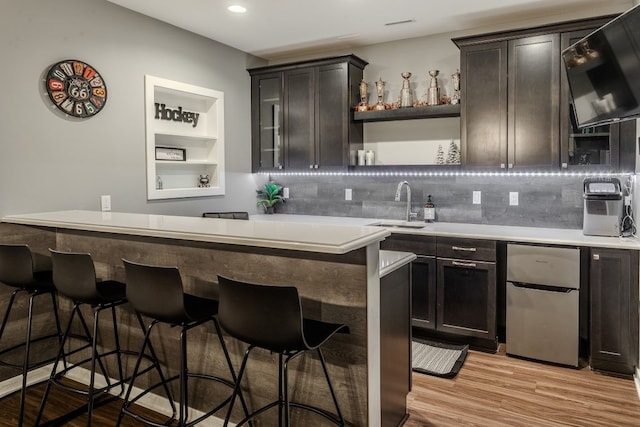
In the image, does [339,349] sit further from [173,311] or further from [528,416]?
[528,416]

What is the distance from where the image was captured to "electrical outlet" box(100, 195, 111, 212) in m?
3.54

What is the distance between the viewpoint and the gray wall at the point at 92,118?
9.77ft

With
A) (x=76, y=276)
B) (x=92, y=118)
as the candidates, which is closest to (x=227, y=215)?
(x=92, y=118)

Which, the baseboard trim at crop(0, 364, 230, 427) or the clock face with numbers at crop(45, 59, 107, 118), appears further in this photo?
the clock face with numbers at crop(45, 59, 107, 118)

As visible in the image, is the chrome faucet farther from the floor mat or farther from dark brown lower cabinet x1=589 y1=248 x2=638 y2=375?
dark brown lower cabinet x1=589 y1=248 x2=638 y2=375

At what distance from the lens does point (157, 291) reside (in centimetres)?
211

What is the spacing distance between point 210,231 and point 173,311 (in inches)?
16.2

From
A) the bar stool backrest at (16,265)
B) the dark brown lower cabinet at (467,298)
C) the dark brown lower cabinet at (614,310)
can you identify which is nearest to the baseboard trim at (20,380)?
the bar stool backrest at (16,265)

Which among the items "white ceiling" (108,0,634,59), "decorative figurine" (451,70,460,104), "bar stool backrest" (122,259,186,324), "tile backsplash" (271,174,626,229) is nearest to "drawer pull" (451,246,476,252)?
"tile backsplash" (271,174,626,229)

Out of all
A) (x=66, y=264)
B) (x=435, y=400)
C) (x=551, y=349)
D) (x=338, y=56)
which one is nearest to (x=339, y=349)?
(x=435, y=400)

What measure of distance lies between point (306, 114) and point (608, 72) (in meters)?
2.83

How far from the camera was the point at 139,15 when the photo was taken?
377cm

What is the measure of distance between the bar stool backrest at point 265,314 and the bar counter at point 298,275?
8.5 inches

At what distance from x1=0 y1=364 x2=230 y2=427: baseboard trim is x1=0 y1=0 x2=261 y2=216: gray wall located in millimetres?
1132
